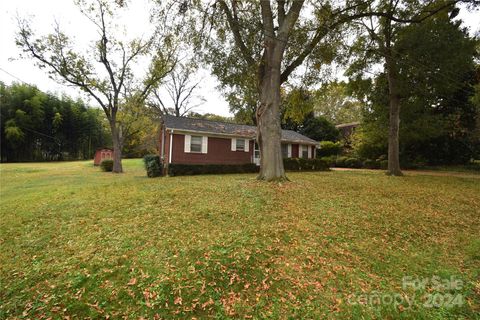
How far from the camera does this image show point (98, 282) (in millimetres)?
2916

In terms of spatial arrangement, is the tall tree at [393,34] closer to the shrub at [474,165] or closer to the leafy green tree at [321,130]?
the shrub at [474,165]

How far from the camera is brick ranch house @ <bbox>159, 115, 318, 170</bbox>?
14180mm

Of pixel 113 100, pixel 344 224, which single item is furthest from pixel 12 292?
pixel 113 100

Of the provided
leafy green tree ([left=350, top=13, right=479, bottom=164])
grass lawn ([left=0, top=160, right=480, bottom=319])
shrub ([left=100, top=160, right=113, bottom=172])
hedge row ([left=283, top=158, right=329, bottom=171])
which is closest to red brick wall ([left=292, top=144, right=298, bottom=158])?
hedge row ([left=283, top=158, right=329, bottom=171])

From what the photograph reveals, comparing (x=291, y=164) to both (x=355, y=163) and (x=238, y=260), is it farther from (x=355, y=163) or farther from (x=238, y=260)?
(x=238, y=260)

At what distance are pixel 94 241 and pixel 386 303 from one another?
4.46m

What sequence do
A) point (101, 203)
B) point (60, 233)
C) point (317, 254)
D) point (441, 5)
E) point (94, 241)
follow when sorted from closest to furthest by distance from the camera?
point (317, 254), point (94, 241), point (60, 233), point (101, 203), point (441, 5)

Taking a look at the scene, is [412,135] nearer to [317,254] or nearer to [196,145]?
[196,145]

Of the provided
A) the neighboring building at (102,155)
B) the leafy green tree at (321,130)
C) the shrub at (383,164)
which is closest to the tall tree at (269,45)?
the shrub at (383,164)

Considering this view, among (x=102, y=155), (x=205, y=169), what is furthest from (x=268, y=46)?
(x=102, y=155)

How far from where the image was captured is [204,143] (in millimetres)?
14945

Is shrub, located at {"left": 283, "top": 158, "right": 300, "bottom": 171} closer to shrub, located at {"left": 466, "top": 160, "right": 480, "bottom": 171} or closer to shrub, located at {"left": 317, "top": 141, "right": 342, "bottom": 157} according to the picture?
shrub, located at {"left": 317, "top": 141, "right": 342, "bottom": 157}

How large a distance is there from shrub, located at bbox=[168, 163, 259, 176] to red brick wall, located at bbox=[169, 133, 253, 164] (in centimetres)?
116

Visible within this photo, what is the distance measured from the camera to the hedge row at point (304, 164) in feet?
54.2
